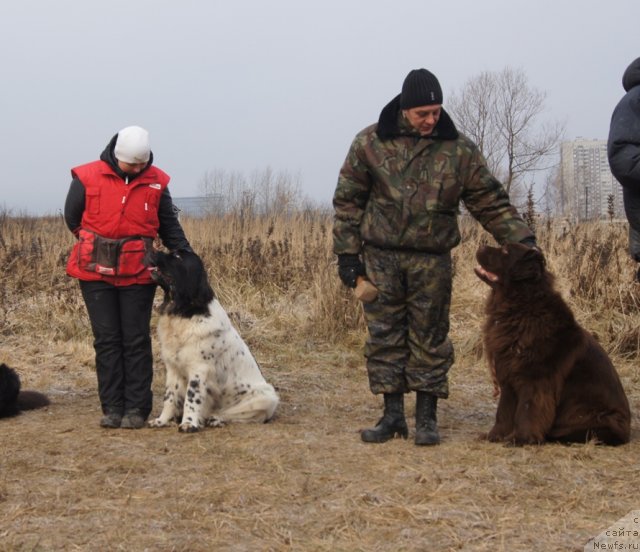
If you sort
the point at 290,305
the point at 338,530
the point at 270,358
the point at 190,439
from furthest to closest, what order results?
the point at 290,305 → the point at 270,358 → the point at 190,439 → the point at 338,530

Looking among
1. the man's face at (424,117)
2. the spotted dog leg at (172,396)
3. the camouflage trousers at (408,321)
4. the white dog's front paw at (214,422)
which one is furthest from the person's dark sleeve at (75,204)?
the man's face at (424,117)

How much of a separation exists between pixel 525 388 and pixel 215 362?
210 cm

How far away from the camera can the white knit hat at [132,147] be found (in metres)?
4.89

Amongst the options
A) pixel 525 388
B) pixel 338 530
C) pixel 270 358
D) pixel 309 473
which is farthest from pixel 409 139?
pixel 270 358

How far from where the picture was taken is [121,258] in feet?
16.4

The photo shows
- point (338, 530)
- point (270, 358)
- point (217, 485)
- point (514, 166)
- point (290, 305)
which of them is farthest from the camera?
point (514, 166)

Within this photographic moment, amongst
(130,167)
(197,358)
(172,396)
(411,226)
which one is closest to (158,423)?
(172,396)

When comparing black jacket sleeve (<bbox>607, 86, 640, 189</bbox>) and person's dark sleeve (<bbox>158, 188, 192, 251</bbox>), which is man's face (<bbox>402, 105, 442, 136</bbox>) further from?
person's dark sleeve (<bbox>158, 188, 192, 251</bbox>)

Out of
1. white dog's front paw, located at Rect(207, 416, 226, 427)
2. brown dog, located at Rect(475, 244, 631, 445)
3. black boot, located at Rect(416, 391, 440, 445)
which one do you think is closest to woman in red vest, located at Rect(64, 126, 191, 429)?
white dog's front paw, located at Rect(207, 416, 226, 427)

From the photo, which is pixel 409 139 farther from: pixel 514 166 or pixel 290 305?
pixel 514 166

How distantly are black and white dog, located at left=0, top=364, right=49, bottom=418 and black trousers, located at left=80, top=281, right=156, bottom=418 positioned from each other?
760 mm

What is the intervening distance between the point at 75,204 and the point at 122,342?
39.3 inches

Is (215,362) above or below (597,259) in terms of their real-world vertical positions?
below

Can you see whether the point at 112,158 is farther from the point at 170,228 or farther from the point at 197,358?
the point at 197,358
